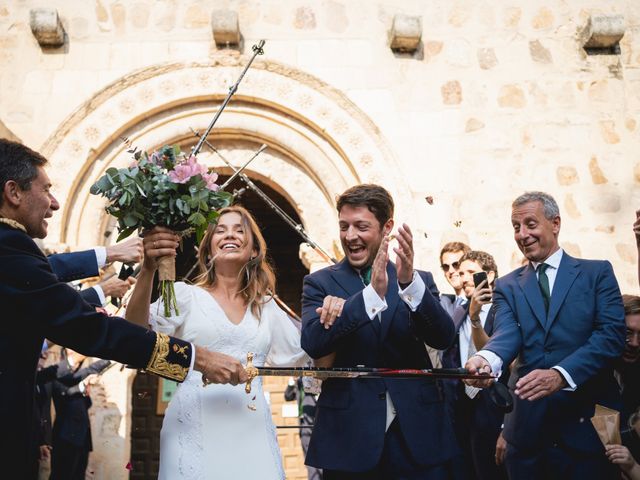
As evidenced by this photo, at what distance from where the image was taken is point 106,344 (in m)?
2.71

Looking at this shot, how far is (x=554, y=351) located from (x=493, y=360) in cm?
37

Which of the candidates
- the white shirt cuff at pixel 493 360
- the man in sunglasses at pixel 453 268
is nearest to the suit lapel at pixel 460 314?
the man in sunglasses at pixel 453 268

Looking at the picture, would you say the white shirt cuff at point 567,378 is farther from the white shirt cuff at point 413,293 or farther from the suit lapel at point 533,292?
the white shirt cuff at point 413,293

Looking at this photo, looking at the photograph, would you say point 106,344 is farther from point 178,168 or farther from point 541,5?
point 541,5

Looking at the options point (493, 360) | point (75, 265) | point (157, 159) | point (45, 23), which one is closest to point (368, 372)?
point (493, 360)

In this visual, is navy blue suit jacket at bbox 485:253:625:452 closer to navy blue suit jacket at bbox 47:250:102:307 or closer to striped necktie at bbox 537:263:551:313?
striped necktie at bbox 537:263:551:313

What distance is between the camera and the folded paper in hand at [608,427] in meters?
3.26

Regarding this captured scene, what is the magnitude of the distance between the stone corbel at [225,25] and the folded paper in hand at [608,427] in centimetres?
496

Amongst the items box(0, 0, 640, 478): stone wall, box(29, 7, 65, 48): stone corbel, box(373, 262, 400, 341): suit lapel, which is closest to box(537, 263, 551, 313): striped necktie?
box(373, 262, 400, 341): suit lapel

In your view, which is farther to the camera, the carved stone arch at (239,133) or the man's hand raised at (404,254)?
the carved stone arch at (239,133)

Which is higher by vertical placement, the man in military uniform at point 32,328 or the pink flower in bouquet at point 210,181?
the pink flower in bouquet at point 210,181

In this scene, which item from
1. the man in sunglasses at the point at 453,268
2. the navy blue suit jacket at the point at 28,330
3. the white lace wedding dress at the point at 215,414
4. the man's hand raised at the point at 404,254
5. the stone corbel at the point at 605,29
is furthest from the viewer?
the stone corbel at the point at 605,29

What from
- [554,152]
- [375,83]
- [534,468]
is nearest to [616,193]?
[554,152]

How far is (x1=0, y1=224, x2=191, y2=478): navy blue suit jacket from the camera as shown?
8.34ft
